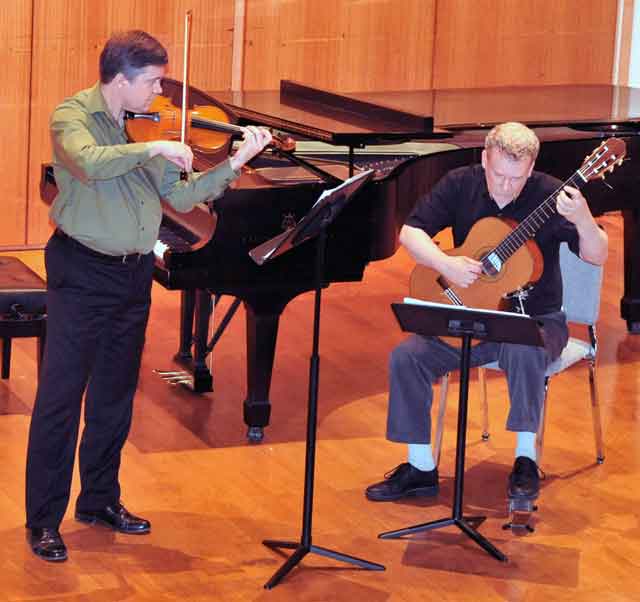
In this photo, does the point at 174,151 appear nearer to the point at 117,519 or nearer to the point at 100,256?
the point at 100,256

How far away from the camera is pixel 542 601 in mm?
3730

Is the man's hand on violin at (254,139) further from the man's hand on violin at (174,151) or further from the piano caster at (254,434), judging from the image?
the piano caster at (254,434)

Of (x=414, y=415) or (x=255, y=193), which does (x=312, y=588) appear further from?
(x=255, y=193)

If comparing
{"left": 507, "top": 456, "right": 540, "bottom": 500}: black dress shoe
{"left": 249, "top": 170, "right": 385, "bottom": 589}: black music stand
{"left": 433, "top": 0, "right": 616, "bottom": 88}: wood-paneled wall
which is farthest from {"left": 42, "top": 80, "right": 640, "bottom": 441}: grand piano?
{"left": 433, "top": 0, "right": 616, "bottom": 88}: wood-paneled wall

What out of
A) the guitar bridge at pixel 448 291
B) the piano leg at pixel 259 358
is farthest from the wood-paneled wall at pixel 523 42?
the guitar bridge at pixel 448 291

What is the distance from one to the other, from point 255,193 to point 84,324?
3.45 ft

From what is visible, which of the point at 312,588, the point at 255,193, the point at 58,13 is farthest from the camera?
the point at 58,13

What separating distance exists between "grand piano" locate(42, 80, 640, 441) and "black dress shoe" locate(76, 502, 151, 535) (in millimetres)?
851

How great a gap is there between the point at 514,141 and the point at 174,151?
3.98 feet

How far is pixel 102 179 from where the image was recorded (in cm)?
357

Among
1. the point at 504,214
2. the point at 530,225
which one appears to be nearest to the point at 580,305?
the point at 504,214

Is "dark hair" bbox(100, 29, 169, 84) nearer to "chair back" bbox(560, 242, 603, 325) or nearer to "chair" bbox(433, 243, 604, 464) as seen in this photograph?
"chair" bbox(433, 243, 604, 464)

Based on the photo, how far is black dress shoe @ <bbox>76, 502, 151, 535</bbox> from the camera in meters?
4.02

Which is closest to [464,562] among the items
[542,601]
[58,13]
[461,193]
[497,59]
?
[542,601]
